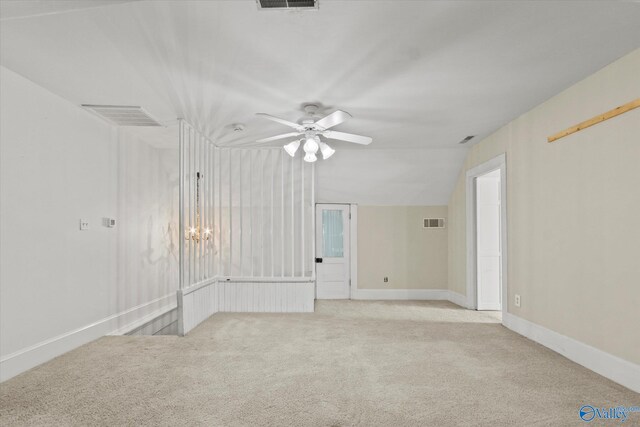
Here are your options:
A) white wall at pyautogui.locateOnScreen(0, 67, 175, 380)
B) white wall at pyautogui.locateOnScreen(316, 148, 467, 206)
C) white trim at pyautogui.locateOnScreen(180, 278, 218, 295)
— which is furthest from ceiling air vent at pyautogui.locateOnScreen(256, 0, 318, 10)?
white wall at pyautogui.locateOnScreen(316, 148, 467, 206)

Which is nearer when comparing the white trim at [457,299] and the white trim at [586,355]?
the white trim at [586,355]

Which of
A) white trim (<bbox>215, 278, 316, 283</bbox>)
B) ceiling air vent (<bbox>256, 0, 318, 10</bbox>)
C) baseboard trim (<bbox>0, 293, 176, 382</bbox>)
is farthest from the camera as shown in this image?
white trim (<bbox>215, 278, 316, 283</bbox>)

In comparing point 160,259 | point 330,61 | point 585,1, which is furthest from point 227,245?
point 585,1

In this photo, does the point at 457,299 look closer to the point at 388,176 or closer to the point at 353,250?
the point at 353,250

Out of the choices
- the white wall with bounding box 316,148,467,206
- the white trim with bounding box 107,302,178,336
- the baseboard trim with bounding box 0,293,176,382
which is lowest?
the white trim with bounding box 107,302,178,336

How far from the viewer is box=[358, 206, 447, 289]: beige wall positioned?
22.2 ft

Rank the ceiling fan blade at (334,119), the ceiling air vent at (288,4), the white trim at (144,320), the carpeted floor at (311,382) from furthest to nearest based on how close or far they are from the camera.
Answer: the white trim at (144,320) < the ceiling fan blade at (334,119) < the carpeted floor at (311,382) < the ceiling air vent at (288,4)

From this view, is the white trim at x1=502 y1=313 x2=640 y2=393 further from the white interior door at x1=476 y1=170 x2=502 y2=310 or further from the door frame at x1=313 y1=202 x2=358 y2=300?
the door frame at x1=313 y1=202 x2=358 y2=300

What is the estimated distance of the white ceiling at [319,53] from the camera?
2.25 metres

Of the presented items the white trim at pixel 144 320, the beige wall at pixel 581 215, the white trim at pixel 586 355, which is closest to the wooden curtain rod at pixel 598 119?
the beige wall at pixel 581 215

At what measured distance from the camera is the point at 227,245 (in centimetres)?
650

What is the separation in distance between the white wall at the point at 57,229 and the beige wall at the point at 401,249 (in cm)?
385

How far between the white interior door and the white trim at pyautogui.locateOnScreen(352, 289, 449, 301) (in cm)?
103

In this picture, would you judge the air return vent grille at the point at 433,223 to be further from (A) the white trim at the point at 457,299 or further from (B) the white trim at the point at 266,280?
(B) the white trim at the point at 266,280
